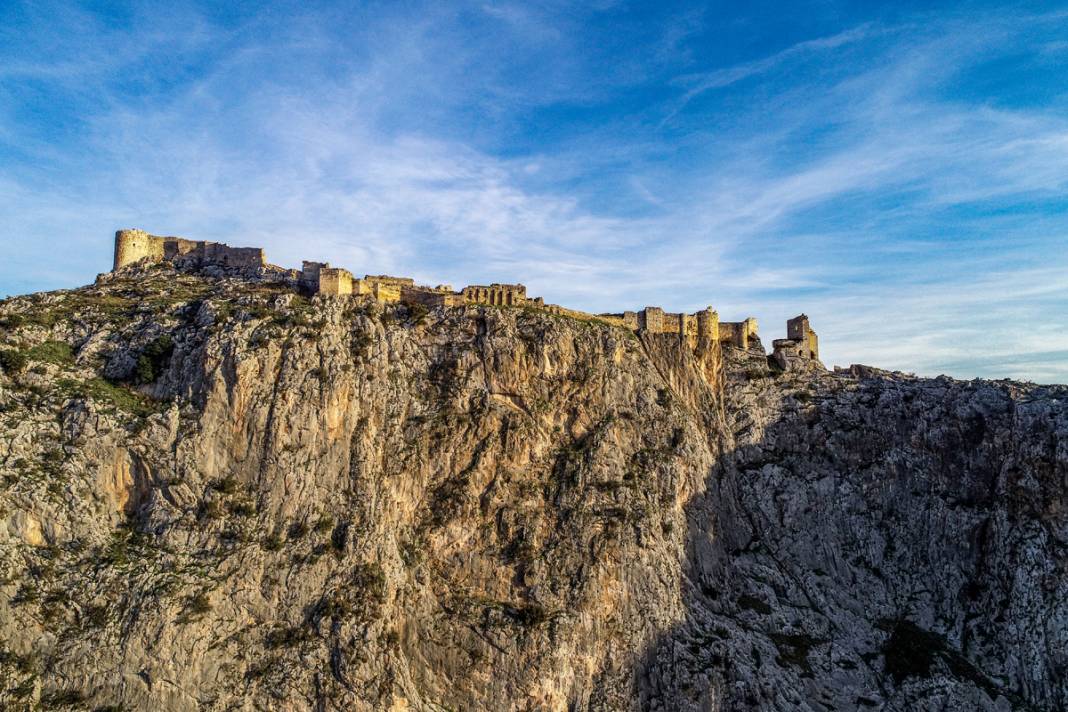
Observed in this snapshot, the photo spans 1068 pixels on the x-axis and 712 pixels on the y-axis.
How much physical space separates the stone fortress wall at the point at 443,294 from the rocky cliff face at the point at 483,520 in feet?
7.91

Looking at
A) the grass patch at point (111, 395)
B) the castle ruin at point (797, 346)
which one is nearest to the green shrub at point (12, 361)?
the grass patch at point (111, 395)

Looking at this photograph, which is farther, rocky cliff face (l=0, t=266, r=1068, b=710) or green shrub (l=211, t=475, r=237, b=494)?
green shrub (l=211, t=475, r=237, b=494)

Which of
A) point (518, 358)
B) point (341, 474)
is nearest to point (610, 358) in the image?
point (518, 358)

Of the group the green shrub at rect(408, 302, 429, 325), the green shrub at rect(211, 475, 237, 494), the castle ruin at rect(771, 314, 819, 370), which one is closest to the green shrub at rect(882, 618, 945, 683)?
the castle ruin at rect(771, 314, 819, 370)

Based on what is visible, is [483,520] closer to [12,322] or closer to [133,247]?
[12,322]

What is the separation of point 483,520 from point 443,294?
21.6m

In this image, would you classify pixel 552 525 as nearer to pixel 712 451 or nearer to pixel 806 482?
pixel 712 451

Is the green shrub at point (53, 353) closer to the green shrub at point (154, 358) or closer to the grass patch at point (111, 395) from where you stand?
the grass patch at point (111, 395)

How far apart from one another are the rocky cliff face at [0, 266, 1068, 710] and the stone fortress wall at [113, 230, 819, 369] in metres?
2.41

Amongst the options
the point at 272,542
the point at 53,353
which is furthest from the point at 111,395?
the point at 272,542

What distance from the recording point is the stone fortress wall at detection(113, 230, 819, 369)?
7144cm

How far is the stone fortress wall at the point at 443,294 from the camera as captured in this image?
234ft

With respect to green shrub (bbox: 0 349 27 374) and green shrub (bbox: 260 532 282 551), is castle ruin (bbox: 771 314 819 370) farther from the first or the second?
green shrub (bbox: 0 349 27 374)

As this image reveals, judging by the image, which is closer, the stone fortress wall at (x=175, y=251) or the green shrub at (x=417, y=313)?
the green shrub at (x=417, y=313)
